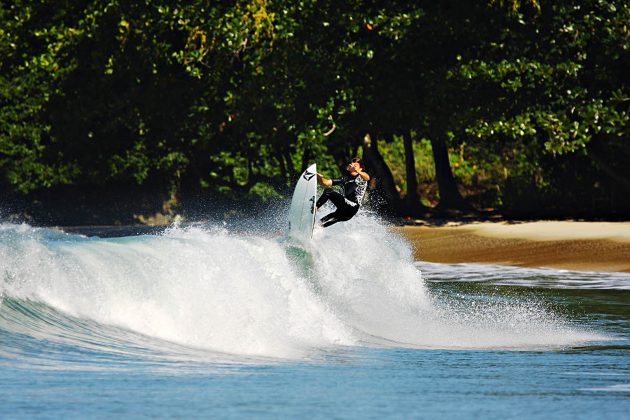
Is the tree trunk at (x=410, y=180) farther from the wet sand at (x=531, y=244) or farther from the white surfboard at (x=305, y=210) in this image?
the white surfboard at (x=305, y=210)

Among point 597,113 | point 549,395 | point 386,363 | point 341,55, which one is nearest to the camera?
point 549,395

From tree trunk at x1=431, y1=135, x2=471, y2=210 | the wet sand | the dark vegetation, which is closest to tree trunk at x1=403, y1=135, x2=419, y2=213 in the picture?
the dark vegetation

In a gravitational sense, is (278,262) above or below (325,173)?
below

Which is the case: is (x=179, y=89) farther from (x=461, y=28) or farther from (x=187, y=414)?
(x=187, y=414)

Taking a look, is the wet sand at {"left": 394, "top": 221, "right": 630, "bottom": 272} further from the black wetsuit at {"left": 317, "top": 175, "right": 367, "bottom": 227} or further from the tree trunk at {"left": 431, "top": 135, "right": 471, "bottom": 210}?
the black wetsuit at {"left": 317, "top": 175, "right": 367, "bottom": 227}

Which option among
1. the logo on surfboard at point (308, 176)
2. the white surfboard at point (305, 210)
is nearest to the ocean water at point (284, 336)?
the white surfboard at point (305, 210)

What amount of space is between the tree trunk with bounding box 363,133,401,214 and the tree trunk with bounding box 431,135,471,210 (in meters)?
1.40

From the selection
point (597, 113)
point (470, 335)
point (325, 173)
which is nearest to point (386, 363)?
point (470, 335)

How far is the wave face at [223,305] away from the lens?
40.2 ft

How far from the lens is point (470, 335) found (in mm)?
14391

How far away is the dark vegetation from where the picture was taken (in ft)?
101

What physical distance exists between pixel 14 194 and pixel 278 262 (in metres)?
23.9

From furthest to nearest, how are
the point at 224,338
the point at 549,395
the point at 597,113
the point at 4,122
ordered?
Result: the point at 4,122
the point at 597,113
the point at 224,338
the point at 549,395

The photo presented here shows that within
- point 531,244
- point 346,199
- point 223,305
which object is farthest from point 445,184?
point 223,305
